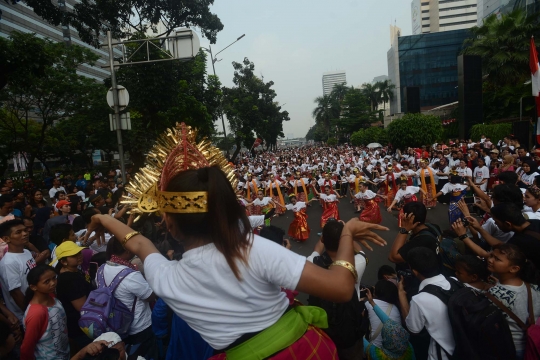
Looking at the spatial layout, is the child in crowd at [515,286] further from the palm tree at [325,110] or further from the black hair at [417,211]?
the palm tree at [325,110]

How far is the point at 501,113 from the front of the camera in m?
24.1

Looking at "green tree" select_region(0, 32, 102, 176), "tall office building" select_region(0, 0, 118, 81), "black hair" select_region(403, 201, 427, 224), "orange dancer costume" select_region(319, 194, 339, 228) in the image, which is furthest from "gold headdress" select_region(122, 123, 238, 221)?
"tall office building" select_region(0, 0, 118, 81)

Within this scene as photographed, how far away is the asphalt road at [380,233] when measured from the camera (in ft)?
21.2

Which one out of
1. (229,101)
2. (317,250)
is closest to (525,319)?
(317,250)

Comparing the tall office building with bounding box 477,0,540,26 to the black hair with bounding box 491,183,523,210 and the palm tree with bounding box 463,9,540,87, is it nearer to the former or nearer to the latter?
the palm tree with bounding box 463,9,540,87

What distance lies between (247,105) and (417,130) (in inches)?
653

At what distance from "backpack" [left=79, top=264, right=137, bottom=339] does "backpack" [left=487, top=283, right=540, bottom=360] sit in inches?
97.7

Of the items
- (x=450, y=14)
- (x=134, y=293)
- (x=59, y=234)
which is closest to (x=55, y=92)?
(x=59, y=234)

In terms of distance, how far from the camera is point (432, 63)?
57562mm

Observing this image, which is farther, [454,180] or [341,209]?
[341,209]

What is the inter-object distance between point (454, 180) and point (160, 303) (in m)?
8.15

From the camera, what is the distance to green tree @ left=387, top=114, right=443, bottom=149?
72.2 ft

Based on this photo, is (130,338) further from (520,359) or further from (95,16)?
(95,16)

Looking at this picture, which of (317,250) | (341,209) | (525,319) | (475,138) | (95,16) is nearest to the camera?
(525,319)
